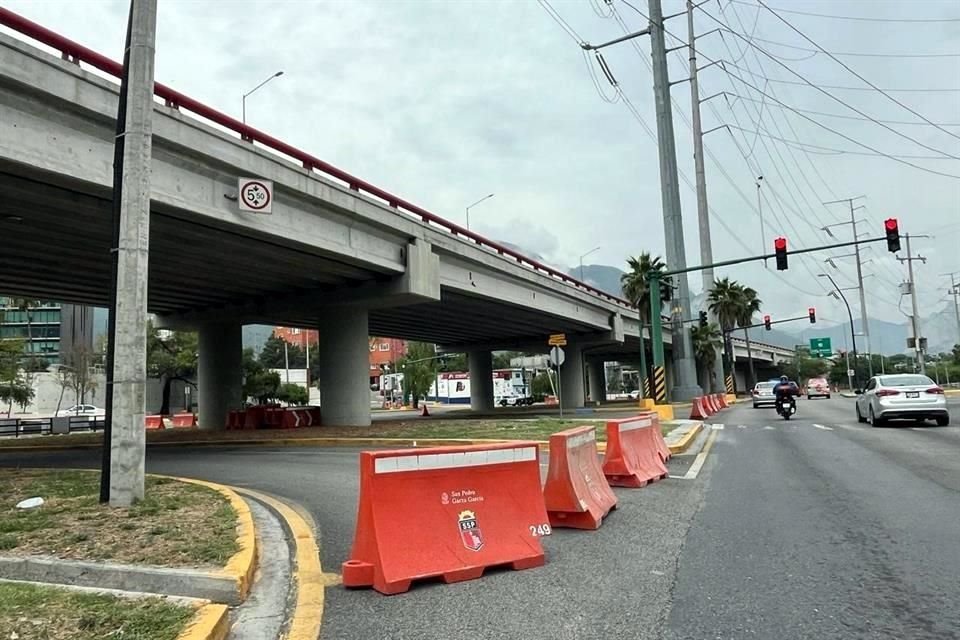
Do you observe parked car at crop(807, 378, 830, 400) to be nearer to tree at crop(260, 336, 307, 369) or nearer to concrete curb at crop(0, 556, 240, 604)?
concrete curb at crop(0, 556, 240, 604)

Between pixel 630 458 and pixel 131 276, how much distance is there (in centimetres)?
711

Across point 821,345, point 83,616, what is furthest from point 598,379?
point 83,616

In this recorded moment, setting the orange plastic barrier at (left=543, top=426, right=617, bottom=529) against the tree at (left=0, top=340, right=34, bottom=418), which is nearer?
the orange plastic barrier at (left=543, top=426, right=617, bottom=529)

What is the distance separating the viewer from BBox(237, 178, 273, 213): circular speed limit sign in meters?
16.0

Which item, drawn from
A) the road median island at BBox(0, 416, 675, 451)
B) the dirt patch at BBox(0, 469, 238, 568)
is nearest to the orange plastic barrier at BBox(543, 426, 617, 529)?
the dirt patch at BBox(0, 469, 238, 568)

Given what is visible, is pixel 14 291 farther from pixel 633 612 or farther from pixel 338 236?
pixel 633 612

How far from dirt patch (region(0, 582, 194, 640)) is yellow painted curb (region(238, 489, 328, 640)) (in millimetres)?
677

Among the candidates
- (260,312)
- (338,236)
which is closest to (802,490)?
(338,236)

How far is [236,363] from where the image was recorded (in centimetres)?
3106

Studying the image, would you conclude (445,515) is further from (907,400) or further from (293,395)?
(293,395)

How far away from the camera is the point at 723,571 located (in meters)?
5.47

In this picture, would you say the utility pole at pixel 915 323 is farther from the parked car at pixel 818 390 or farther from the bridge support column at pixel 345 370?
the bridge support column at pixel 345 370

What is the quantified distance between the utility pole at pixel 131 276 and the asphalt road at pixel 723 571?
225cm

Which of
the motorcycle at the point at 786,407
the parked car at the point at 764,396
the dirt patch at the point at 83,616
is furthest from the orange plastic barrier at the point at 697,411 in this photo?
the dirt patch at the point at 83,616
